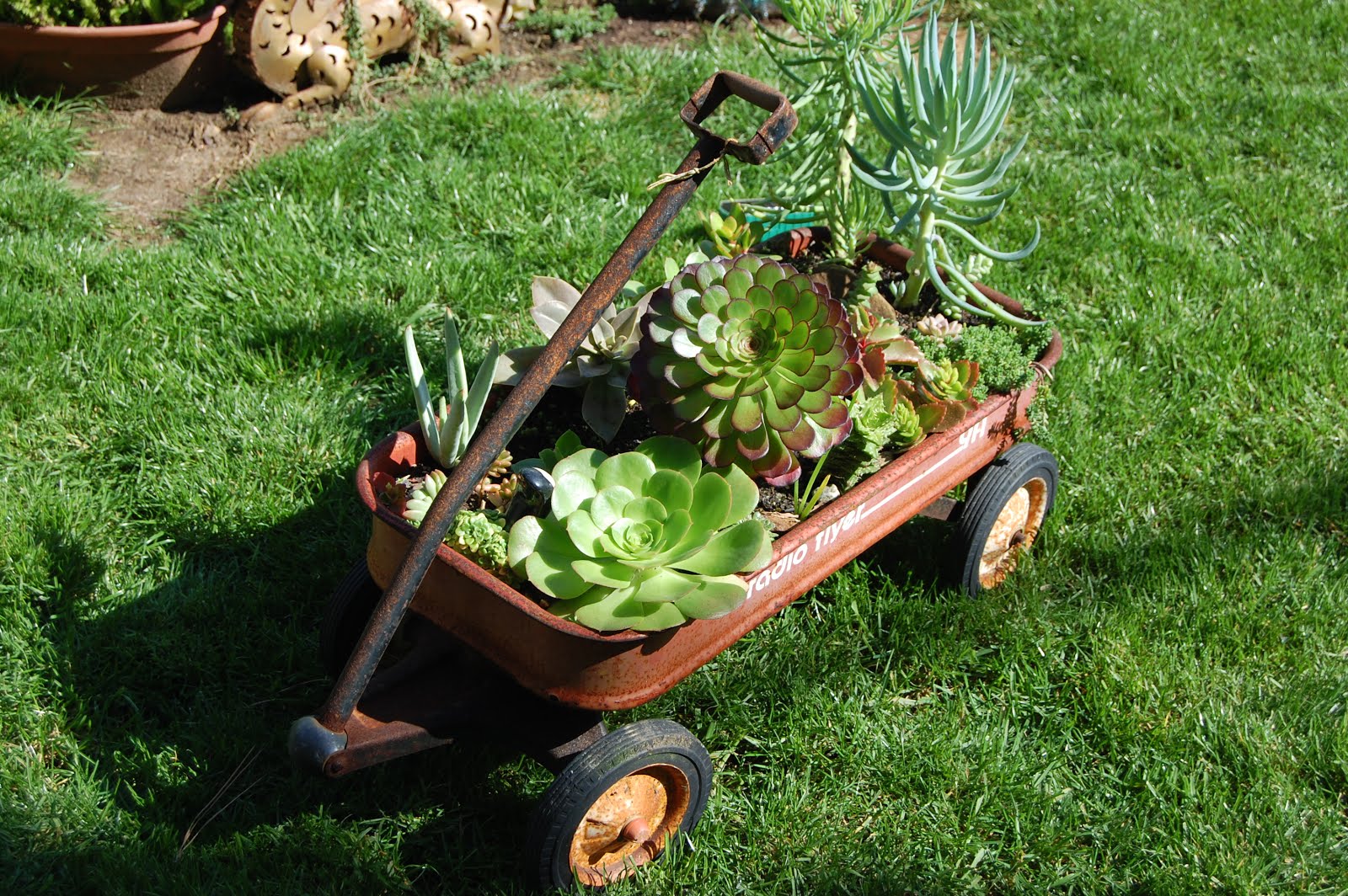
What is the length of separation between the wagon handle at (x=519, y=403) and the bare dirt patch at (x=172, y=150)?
2.13 metres

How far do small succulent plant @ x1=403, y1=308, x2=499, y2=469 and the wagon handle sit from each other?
0.21 meters

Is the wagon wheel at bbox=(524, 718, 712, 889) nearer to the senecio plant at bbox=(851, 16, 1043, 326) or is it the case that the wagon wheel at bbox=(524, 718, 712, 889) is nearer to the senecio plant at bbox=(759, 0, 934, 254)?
the senecio plant at bbox=(851, 16, 1043, 326)

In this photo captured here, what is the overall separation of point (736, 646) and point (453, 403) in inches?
33.6

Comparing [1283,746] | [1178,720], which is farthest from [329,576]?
[1283,746]

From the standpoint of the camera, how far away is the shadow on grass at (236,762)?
2113 mm

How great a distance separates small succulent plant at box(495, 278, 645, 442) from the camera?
7.23 feet

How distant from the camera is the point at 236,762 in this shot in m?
2.28

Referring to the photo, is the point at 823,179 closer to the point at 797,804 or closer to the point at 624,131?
the point at 624,131

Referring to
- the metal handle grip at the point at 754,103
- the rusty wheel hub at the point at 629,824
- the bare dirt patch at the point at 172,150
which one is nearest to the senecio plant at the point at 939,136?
the metal handle grip at the point at 754,103

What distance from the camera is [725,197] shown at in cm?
361

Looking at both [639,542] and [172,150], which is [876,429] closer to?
[639,542]

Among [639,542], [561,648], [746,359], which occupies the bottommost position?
[561,648]

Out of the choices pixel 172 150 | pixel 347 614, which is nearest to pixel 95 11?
pixel 172 150

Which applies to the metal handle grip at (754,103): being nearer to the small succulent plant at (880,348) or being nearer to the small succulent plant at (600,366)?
the small succulent plant at (600,366)
